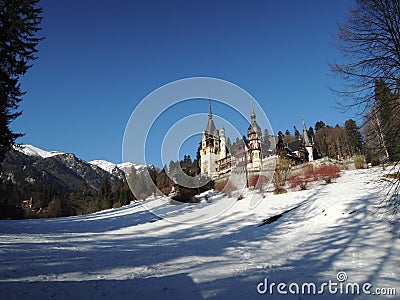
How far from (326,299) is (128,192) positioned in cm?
5437

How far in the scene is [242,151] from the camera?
55.5 m

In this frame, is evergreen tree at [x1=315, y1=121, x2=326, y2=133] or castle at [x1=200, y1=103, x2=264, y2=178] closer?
castle at [x1=200, y1=103, x2=264, y2=178]

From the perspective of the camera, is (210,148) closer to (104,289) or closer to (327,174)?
(327,174)

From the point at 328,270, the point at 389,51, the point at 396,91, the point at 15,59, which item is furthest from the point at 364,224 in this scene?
the point at 15,59

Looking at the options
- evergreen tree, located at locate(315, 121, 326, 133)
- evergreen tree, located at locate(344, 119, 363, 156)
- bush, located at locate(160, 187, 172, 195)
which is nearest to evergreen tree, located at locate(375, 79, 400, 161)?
evergreen tree, located at locate(344, 119, 363, 156)

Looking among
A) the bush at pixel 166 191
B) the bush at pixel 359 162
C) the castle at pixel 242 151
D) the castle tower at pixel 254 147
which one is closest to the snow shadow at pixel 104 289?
the bush at pixel 166 191

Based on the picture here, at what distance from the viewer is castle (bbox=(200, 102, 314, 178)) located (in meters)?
52.5

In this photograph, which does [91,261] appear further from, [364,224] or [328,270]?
[364,224]

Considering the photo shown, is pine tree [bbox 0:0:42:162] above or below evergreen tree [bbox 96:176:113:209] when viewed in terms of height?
above

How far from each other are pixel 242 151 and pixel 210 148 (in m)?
10.4

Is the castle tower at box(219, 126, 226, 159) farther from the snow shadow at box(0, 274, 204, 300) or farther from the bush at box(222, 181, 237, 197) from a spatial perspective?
the snow shadow at box(0, 274, 204, 300)

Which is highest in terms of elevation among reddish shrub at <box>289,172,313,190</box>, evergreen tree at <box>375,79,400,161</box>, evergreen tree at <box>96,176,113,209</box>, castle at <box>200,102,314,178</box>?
castle at <box>200,102,314,178</box>

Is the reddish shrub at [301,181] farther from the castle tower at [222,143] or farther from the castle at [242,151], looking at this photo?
the castle tower at [222,143]

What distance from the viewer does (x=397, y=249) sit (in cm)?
812
